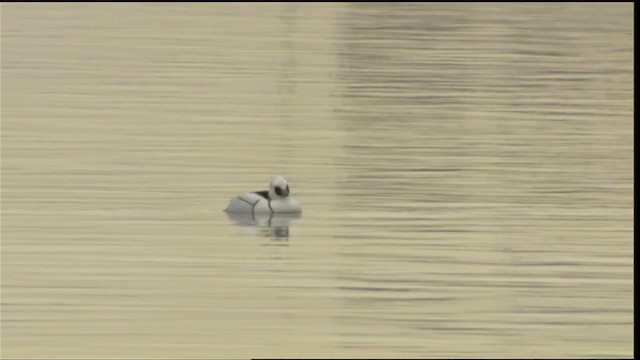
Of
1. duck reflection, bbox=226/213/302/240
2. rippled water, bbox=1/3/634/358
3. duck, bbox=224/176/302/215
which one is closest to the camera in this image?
rippled water, bbox=1/3/634/358

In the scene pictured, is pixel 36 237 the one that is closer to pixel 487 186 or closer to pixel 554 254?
pixel 554 254

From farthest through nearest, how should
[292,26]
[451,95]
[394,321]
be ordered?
[292,26] → [451,95] → [394,321]

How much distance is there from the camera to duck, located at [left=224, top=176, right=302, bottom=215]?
22.2m

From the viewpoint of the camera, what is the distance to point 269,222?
71.9ft

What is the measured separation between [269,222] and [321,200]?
1.31 meters

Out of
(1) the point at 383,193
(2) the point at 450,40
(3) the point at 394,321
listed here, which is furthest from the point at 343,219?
(2) the point at 450,40

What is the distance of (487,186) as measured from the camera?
24359 millimetres

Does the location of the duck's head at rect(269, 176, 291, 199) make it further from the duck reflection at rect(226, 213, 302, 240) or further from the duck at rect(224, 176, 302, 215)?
the duck reflection at rect(226, 213, 302, 240)

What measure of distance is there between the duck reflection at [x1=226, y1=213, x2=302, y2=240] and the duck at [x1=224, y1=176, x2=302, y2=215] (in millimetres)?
36

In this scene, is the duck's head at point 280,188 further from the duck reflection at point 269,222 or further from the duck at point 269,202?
the duck reflection at point 269,222

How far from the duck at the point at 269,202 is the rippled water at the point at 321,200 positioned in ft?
0.58

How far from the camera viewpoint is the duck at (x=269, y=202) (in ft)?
72.8

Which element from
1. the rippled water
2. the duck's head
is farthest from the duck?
the rippled water

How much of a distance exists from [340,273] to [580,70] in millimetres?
21841
